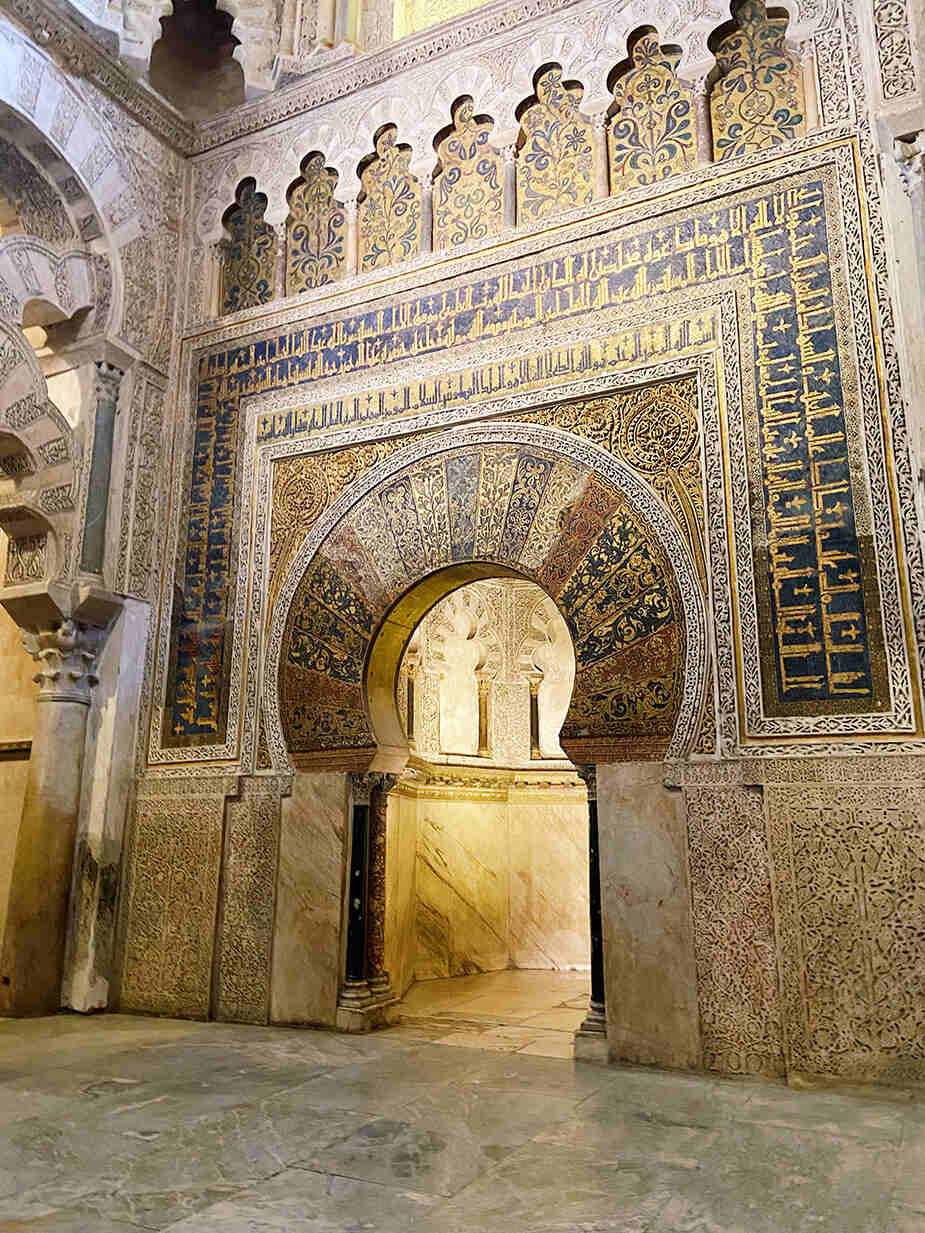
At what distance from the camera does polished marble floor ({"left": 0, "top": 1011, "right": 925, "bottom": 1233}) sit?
8.16 feet

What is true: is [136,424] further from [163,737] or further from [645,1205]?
[645,1205]

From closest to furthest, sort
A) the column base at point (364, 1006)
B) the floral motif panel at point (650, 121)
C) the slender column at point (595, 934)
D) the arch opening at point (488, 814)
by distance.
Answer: the slender column at point (595, 934) < the column base at point (364, 1006) < the floral motif panel at point (650, 121) < the arch opening at point (488, 814)

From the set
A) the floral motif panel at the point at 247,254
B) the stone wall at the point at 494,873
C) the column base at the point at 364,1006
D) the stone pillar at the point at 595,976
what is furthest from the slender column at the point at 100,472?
the stone pillar at the point at 595,976

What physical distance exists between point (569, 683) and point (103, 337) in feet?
13.6

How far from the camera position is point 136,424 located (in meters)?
6.07

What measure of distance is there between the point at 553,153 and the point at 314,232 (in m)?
1.55

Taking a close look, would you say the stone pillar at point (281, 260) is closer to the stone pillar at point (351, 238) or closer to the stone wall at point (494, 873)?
the stone pillar at point (351, 238)

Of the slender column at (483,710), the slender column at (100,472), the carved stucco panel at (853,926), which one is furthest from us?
the slender column at (483,710)

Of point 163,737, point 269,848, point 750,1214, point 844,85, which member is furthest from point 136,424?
point 750,1214

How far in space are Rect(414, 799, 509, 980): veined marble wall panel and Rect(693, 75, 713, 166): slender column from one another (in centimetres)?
435

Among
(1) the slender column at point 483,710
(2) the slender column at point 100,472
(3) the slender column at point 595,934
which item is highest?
(2) the slender column at point 100,472

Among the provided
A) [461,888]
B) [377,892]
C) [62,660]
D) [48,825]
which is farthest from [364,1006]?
[62,660]

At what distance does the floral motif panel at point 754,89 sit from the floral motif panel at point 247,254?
2.74m

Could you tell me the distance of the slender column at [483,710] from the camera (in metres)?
7.65
